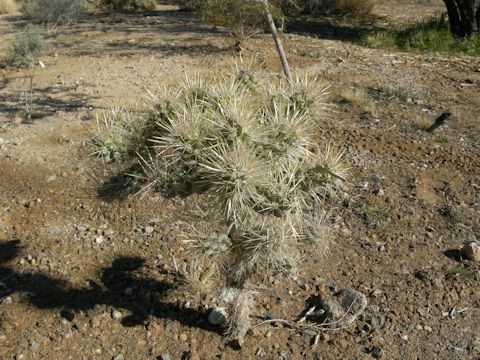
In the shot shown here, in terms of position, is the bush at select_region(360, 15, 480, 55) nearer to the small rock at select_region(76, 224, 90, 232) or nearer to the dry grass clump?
the dry grass clump

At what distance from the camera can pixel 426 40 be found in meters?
9.85

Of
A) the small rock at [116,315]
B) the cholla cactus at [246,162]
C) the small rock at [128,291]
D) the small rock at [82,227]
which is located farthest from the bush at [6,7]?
the cholla cactus at [246,162]

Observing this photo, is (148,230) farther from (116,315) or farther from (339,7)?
(339,7)

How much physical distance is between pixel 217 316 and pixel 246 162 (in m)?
1.47

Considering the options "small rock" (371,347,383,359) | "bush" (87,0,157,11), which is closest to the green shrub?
"bush" (87,0,157,11)

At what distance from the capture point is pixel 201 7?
305 inches

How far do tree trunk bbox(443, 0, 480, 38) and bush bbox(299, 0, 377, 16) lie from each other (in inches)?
132

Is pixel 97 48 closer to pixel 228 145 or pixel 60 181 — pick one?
pixel 60 181

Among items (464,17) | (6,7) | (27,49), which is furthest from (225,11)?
(6,7)

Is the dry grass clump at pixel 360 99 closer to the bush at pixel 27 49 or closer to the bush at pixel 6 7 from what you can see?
the bush at pixel 27 49

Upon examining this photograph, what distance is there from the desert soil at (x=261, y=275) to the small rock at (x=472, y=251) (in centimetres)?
9

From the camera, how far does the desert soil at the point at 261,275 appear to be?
3.51 m

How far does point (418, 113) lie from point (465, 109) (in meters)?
0.63

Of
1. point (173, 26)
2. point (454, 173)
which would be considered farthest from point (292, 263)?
point (173, 26)
